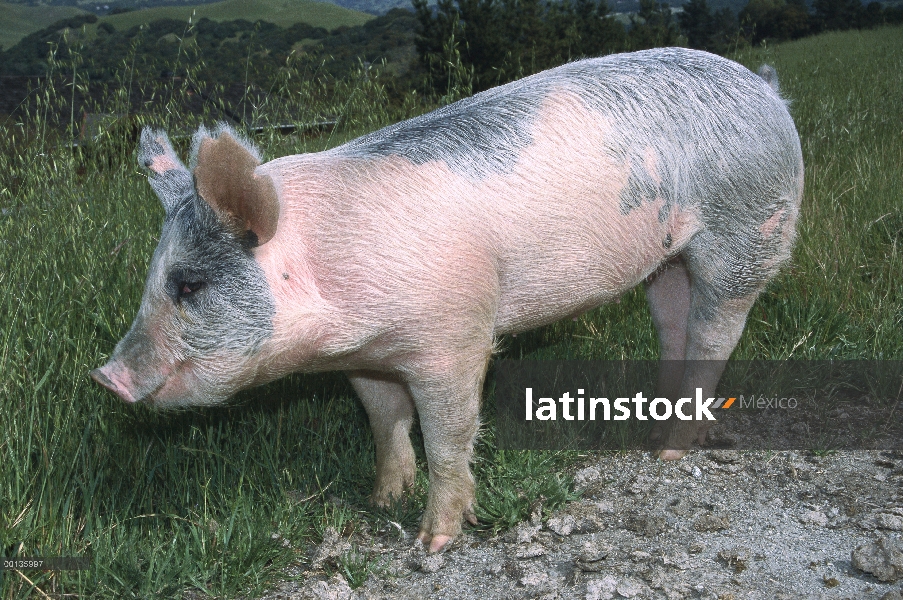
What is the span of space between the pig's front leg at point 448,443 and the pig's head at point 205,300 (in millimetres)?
516

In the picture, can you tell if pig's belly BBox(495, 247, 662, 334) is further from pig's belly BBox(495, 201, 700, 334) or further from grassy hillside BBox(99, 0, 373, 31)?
grassy hillside BBox(99, 0, 373, 31)

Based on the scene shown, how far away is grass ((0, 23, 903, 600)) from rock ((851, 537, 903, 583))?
89 centimetres

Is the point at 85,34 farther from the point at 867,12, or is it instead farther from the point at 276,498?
the point at 867,12

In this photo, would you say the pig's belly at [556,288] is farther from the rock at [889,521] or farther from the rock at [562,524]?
the rock at [889,521]

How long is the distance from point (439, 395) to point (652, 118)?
105 cm

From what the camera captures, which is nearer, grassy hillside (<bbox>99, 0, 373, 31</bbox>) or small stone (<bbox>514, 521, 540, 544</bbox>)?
small stone (<bbox>514, 521, 540, 544</bbox>)

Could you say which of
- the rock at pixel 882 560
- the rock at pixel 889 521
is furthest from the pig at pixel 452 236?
the rock at pixel 882 560

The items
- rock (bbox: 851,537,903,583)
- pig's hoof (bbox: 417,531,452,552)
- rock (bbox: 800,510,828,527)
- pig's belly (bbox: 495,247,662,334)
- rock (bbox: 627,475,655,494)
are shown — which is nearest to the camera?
rock (bbox: 851,537,903,583)

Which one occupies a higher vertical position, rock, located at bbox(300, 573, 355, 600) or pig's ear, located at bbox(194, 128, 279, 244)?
pig's ear, located at bbox(194, 128, 279, 244)

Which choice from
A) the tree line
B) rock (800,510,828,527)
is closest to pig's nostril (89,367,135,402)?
rock (800,510,828,527)

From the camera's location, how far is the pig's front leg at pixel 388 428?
8.98ft

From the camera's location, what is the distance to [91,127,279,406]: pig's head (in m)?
1.98

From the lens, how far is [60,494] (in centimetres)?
246

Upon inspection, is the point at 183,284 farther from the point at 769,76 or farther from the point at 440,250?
the point at 769,76
